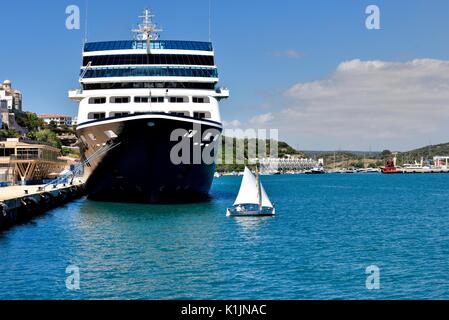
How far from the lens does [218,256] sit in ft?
96.5

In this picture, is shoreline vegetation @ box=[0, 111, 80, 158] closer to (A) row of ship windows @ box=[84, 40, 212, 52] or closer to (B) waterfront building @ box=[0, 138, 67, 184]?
(B) waterfront building @ box=[0, 138, 67, 184]

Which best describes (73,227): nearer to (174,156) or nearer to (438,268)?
(174,156)

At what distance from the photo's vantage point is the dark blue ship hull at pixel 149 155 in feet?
148

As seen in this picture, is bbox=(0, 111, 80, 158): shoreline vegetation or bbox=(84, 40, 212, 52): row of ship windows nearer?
bbox=(84, 40, 212, 52): row of ship windows

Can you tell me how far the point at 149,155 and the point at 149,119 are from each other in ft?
10.5

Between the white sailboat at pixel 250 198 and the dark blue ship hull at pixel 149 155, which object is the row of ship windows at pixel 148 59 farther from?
the white sailboat at pixel 250 198

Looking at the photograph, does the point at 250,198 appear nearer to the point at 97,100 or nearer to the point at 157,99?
the point at 157,99

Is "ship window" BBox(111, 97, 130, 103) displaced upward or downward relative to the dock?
upward

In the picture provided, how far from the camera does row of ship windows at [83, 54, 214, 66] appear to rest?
5622 centimetres

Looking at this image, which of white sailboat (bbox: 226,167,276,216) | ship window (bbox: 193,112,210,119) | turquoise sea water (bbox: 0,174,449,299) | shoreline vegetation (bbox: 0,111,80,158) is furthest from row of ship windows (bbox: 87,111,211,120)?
shoreline vegetation (bbox: 0,111,80,158)

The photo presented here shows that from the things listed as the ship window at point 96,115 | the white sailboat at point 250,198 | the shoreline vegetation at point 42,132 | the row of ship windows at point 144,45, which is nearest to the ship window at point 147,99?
the ship window at point 96,115

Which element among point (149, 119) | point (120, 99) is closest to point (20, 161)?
point (120, 99)

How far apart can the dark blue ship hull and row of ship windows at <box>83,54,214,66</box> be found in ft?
27.4
